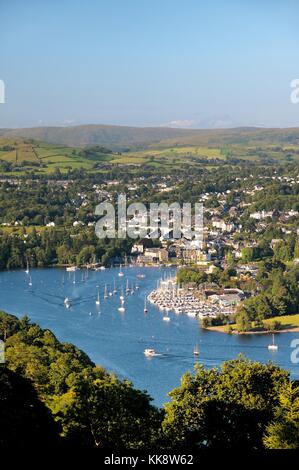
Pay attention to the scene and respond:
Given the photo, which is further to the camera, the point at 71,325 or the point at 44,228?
the point at 44,228

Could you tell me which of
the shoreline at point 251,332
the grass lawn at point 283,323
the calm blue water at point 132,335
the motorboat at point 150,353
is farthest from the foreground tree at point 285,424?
the grass lawn at point 283,323

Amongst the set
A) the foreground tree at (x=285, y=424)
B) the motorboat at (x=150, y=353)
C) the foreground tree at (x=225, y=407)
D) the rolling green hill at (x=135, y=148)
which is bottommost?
the motorboat at (x=150, y=353)

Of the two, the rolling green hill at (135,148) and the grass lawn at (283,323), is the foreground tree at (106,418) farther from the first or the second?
the rolling green hill at (135,148)

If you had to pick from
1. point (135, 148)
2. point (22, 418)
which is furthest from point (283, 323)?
point (135, 148)

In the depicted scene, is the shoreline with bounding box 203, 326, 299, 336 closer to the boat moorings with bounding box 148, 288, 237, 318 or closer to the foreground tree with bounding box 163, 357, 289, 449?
the boat moorings with bounding box 148, 288, 237, 318

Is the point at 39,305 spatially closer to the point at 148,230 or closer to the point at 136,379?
the point at 136,379

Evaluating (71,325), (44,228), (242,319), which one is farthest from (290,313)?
(44,228)

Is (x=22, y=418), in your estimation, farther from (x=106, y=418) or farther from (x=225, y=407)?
(x=225, y=407)
